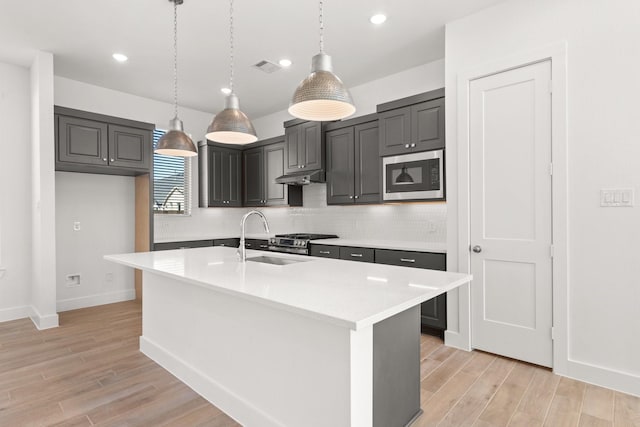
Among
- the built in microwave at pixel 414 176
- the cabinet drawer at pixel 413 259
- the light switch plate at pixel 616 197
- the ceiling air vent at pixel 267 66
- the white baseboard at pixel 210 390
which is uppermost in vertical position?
the ceiling air vent at pixel 267 66

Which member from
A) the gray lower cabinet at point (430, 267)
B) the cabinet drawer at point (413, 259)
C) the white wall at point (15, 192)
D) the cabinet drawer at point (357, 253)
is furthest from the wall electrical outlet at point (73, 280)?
the gray lower cabinet at point (430, 267)

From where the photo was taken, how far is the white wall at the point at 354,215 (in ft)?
13.6

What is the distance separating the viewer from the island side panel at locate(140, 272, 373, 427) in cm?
158

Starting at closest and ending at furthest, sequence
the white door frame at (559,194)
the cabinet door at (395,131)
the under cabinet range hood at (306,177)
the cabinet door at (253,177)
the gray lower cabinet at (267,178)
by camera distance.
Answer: the white door frame at (559,194)
the cabinet door at (395,131)
the under cabinet range hood at (306,177)
the gray lower cabinet at (267,178)
the cabinet door at (253,177)

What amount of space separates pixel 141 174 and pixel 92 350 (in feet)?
8.21

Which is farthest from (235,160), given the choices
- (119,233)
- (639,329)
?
(639,329)

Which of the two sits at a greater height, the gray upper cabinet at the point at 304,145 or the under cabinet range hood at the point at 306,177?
the gray upper cabinet at the point at 304,145

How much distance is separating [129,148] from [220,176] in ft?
4.83

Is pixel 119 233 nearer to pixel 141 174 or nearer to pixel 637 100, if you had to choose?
pixel 141 174

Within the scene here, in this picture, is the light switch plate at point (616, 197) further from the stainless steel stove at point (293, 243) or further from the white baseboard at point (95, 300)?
the white baseboard at point (95, 300)

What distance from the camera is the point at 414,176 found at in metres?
3.73

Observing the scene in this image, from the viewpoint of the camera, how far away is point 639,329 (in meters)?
2.36

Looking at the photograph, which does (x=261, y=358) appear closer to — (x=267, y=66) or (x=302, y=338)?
(x=302, y=338)

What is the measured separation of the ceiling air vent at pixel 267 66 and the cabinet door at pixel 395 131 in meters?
A: 1.34
